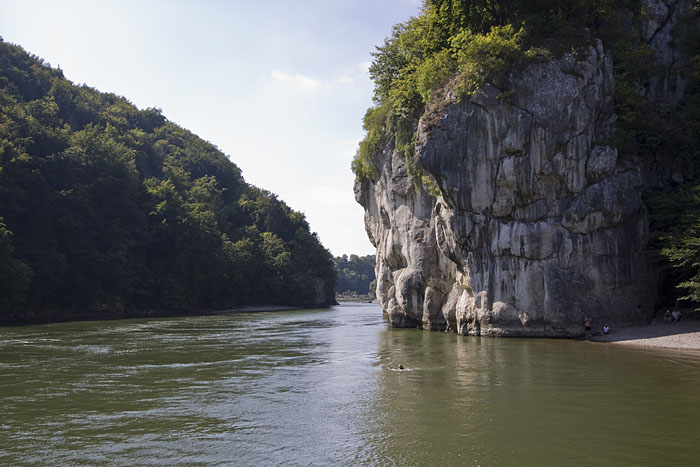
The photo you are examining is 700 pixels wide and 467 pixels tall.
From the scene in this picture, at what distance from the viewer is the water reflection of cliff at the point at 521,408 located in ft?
39.0

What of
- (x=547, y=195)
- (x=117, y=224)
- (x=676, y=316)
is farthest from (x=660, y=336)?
(x=117, y=224)

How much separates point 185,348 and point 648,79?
32.8 meters

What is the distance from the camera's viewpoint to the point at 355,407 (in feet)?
53.4

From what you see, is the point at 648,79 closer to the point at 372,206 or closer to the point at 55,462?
the point at 372,206

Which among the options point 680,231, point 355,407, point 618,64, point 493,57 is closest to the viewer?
point 355,407

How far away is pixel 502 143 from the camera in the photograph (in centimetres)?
3397

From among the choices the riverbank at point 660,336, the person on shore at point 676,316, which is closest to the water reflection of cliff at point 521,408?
the riverbank at point 660,336

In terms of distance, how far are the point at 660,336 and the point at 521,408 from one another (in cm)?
1783

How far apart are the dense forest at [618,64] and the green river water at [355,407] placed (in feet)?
31.1

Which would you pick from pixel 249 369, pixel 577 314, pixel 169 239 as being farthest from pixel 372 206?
pixel 169 239

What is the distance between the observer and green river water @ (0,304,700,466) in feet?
39.0

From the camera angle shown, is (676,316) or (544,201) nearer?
(676,316)

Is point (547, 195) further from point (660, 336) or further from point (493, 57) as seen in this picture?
point (660, 336)

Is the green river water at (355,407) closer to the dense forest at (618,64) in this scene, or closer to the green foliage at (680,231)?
the green foliage at (680,231)
